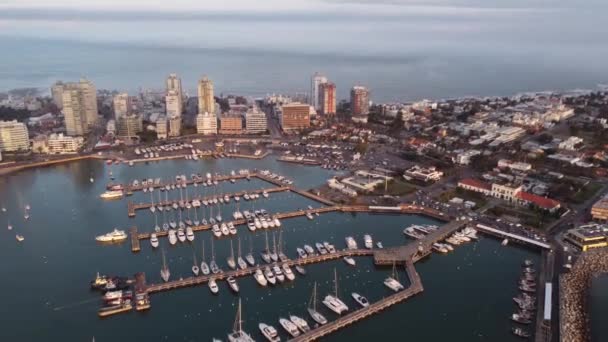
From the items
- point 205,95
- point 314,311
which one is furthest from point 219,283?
point 205,95

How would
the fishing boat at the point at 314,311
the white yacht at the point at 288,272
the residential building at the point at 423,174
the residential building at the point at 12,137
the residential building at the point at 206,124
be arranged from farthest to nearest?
the residential building at the point at 206,124 < the residential building at the point at 12,137 < the residential building at the point at 423,174 < the white yacht at the point at 288,272 < the fishing boat at the point at 314,311

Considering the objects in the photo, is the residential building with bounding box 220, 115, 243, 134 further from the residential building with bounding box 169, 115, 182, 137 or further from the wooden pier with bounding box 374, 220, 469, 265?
the wooden pier with bounding box 374, 220, 469, 265

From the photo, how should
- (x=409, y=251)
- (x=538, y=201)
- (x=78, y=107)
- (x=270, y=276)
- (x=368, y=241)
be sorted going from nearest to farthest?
(x=270, y=276) → (x=409, y=251) → (x=368, y=241) → (x=538, y=201) → (x=78, y=107)

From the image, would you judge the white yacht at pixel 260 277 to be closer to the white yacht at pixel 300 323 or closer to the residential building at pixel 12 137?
the white yacht at pixel 300 323

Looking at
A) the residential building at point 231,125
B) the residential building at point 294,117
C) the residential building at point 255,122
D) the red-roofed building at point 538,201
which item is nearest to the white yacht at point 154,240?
the red-roofed building at point 538,201

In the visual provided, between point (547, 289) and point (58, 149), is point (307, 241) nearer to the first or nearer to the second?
point (547, 289)

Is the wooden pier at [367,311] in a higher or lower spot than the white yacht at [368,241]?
lower

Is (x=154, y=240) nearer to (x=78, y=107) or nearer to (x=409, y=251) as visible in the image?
(x=409, y=251)
